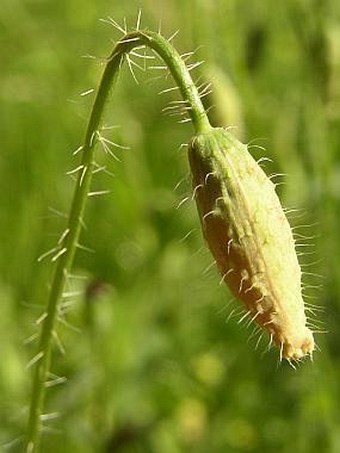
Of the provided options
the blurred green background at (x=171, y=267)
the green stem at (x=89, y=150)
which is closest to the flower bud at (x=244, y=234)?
the green stem at (x=89, y=150)

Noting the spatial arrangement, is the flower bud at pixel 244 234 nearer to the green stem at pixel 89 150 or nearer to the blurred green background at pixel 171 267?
the green stem at pixel 89 150

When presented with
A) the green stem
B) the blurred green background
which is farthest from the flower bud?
the blurred green background

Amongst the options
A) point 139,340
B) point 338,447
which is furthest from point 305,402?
point 139,340

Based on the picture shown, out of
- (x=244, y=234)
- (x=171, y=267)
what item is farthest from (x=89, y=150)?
(x=171, y=267)

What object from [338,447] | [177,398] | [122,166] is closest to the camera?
[338,447]

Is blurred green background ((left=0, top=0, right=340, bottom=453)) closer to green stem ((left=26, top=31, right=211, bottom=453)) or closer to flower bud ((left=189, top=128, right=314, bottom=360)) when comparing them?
green stem ((left=26, top=31, right=211, bottom=453))

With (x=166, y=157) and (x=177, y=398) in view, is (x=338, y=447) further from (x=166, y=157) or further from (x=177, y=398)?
(x=166, y=157)
